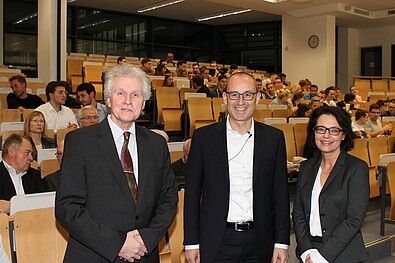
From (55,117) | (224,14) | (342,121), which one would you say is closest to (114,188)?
(342,121)

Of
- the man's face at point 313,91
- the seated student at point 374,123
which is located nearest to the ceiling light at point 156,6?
the man's face at point 313,91

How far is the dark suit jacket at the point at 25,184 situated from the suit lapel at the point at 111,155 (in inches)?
66.0

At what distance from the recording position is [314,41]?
47.3 feet

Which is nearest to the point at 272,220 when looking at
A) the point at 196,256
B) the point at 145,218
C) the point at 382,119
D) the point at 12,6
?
the point at 196,256

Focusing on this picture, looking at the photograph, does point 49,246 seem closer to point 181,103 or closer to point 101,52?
point 181,103

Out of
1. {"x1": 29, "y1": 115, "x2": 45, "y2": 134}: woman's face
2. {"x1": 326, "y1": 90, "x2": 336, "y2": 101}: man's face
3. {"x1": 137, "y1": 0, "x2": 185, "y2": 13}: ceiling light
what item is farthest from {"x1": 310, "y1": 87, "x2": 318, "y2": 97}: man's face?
{"x1": 29, "y1": 115, "x2": 45, "y2": 134}: woman's face

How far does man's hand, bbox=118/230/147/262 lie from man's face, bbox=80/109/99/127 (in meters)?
3.31

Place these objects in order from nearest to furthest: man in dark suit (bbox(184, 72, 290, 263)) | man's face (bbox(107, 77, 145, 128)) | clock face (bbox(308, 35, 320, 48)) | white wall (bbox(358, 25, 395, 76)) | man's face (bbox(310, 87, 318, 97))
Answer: man's face (bbox(107, 77, 145, 128)) → man in dark suit (bbox(184, 72, 290, 263)) → man's face (bbox(310, 87, 318, 97)) → clock face (bbox(308, 35, 320, 48)) → white wall (bbox(358, 25, 395, 76))

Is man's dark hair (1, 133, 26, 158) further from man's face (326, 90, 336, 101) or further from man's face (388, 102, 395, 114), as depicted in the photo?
man's face (388, 102, 395, 114)

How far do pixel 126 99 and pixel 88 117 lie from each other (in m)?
3.27

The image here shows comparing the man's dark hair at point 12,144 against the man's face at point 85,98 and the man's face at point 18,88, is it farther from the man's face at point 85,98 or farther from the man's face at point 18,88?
the man's face at point 18,88

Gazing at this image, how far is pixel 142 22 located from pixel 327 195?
15125 mm

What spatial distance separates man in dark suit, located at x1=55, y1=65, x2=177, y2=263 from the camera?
1.83 meters

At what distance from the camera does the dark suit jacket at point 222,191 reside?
7.17ft
